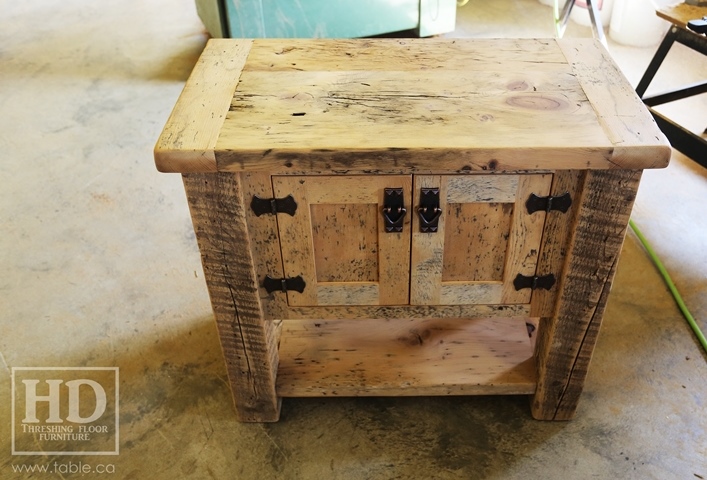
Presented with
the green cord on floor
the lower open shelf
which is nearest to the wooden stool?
the green cord on floor

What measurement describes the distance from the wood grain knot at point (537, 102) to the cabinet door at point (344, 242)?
286mm

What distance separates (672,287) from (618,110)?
0.88m

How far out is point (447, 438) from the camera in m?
1.48

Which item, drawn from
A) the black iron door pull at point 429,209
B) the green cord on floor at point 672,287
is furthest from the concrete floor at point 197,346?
the black iron door pull at point 429,209

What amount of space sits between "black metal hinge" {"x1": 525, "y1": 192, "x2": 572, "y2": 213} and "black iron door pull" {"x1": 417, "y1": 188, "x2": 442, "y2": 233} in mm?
177

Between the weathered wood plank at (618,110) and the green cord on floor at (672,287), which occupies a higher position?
the weathered wood plank at (618,110)

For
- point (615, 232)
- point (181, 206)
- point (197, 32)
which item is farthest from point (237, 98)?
point (197, 32)

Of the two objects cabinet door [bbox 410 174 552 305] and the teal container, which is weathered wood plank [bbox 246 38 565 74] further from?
the teal container

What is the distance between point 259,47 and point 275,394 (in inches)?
33.0

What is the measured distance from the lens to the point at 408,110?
4.04ft

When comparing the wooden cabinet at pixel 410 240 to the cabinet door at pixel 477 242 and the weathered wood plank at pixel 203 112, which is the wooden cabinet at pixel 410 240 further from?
the weathered wood plank at pixel 203 112

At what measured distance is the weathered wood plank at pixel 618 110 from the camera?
111cm

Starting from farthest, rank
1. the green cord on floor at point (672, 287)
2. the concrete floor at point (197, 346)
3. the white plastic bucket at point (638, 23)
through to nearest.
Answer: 1. the white plastic bucket at point (638, 23)
2. the green cord on floor at point (672, 287)
3. the concrete floor at point (197, 346)

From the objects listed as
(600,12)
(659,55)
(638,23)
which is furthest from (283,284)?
(600,12)
